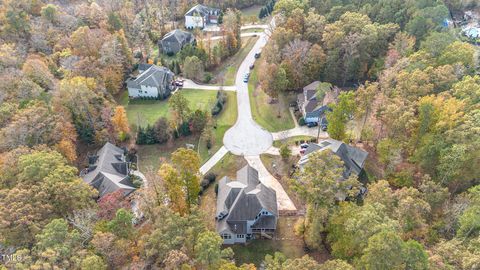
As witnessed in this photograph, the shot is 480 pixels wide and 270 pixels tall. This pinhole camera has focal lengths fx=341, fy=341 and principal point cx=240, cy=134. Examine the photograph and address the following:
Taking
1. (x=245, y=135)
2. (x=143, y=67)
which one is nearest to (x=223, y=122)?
(x=245, y=135)

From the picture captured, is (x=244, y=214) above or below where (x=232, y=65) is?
below

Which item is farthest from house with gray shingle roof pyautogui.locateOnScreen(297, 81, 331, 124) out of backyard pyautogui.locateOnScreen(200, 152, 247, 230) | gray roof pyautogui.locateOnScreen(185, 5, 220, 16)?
gray roof pyautogui.locateOnScreen(185, 5, 220, 16)

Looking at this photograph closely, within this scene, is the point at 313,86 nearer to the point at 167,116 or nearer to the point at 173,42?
the point at 167,116


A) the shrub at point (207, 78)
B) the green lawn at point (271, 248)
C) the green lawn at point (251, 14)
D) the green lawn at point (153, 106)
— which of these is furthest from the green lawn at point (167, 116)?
the green lawn at point (251, 14)

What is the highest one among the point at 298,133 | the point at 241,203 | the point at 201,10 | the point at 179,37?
the point at 201,10

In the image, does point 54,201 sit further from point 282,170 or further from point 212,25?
point 212,25
